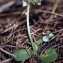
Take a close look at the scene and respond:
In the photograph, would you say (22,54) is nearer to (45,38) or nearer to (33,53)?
(33,53)

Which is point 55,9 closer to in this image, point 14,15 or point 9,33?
point 14,15

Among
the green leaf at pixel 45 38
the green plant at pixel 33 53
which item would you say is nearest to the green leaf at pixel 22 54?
the green plant at pixel 33 53

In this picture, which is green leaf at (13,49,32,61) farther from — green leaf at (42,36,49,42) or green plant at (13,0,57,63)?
green leaf at (42,36,49,42)

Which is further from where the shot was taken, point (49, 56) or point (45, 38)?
point (45, 38)

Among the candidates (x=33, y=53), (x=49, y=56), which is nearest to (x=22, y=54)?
(x=33, y=53)

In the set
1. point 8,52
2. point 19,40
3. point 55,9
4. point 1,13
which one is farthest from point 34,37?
point 1,13

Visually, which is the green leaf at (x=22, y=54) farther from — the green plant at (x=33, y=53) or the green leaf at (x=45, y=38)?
the green leaf at (x=45, y=38)
